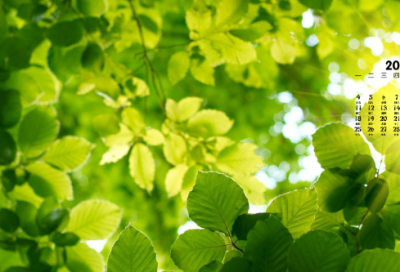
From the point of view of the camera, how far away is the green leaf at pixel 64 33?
920 mm

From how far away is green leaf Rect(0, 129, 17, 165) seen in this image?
846mm

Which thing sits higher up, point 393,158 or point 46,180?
point 393,158

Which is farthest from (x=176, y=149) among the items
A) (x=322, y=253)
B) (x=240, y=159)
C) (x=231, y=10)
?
(x=322, y=253)

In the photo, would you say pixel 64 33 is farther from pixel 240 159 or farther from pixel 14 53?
pixel 240 159

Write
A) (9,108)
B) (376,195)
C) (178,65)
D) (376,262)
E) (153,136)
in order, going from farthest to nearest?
(153,136) → (178,65) → (9,108) → (376,195) → (376,262)

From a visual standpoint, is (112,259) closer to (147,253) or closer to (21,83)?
(147,253)

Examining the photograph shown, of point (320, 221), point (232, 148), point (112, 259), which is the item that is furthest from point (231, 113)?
point (112, 259)

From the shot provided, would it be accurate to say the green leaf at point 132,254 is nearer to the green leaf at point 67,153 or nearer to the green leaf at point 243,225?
the green leaf at point 243,225

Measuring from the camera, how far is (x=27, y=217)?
82cm

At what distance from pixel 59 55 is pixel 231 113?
6.25 ft

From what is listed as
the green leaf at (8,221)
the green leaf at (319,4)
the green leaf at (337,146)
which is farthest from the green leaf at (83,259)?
the green leaf at (319,4)

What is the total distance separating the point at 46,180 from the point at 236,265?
0.71 m

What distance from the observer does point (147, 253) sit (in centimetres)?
42

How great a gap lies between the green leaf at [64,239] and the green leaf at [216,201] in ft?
1.50
